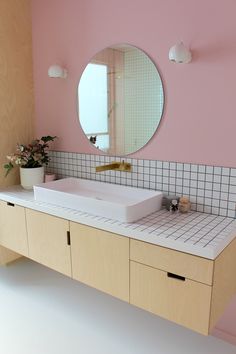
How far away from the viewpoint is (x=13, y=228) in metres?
2.48

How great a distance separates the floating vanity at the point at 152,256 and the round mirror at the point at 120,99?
24.2 inches

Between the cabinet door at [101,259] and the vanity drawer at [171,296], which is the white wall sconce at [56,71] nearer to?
the cabinet door at [101,259]

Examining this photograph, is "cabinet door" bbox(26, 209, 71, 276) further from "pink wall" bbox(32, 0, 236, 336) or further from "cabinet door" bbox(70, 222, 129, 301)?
"pink wall" bbox(32, 0, 236, 336)

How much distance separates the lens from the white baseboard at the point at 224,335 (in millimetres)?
2031

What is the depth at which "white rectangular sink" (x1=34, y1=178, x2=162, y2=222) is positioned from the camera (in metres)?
1.88

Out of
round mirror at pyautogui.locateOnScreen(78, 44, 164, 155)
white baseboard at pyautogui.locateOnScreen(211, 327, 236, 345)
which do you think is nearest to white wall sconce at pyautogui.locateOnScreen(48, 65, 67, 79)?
round mirror at pyautogui.locateOnScreen(78, 44, 164, 155)

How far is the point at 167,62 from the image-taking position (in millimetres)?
2043

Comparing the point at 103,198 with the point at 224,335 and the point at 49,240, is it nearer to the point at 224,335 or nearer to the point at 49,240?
the point at 49,240

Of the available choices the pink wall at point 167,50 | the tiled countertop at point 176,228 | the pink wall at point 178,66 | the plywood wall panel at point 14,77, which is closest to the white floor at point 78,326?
the pink wall at point 178,66

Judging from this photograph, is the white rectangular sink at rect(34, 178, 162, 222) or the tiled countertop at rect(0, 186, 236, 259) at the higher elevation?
the white rectangular sink at rect(34, 178, 162, 222)

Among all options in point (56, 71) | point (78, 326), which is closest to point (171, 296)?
point (78, 326)

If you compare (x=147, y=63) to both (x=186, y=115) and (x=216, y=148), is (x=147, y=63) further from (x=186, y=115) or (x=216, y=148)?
(x=216, y=148)

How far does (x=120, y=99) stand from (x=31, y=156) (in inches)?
36.3

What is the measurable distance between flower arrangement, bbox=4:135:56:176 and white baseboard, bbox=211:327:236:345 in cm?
184
